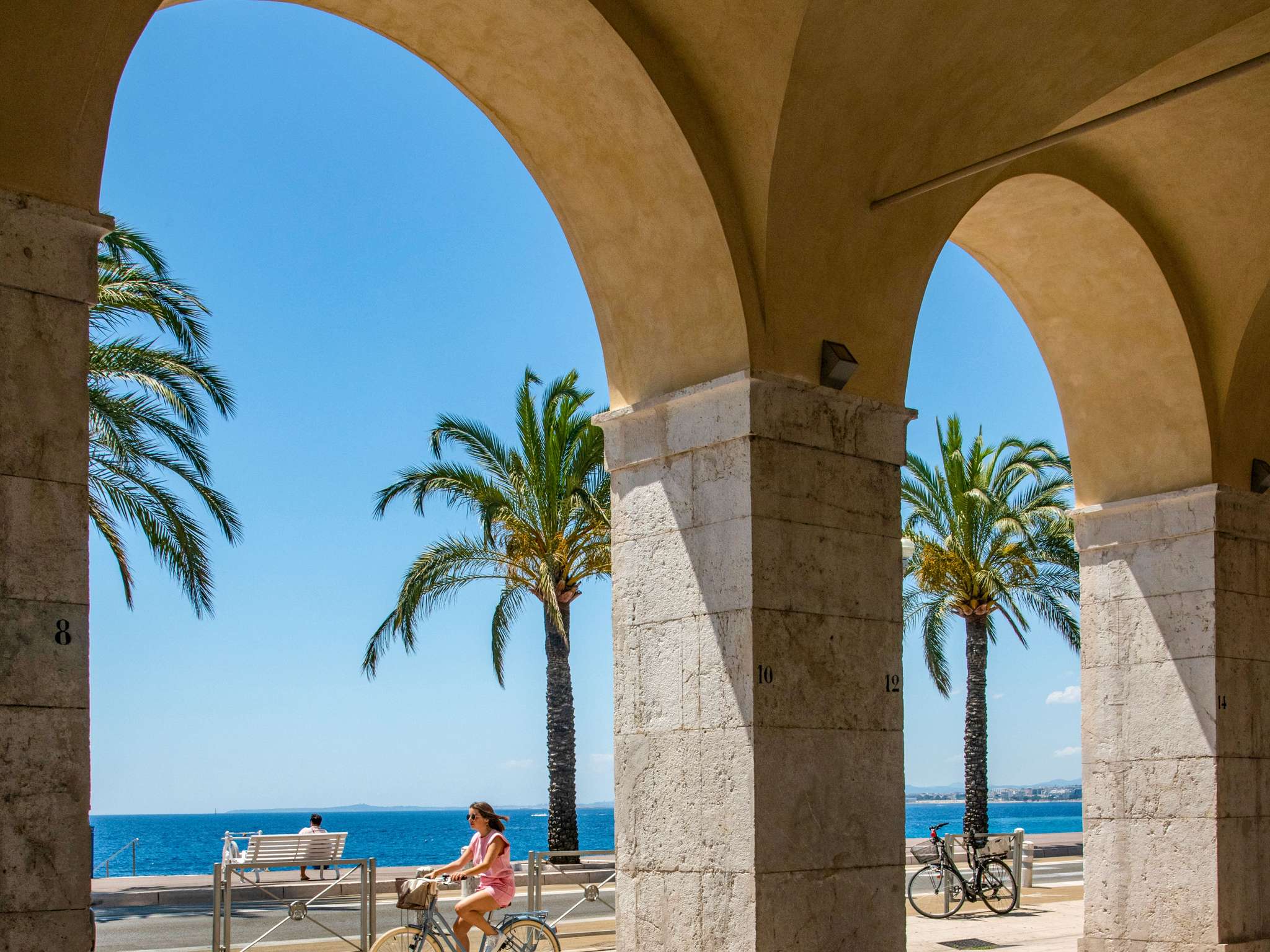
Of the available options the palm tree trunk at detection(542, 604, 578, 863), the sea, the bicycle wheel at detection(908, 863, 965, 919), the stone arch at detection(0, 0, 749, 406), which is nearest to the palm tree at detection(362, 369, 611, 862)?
the palm tree trunk at detection(542, 604, 578, 863)

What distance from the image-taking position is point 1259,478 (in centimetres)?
1073

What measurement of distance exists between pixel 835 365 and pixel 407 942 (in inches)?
192

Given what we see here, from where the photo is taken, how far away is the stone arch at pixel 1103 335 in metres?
10.3

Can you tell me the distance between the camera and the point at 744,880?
6.66m

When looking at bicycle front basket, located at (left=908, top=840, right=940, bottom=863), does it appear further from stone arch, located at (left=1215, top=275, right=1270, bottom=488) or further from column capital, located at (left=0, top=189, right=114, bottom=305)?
column capital, located at (left=0, top=189, right=114, bottom=305)

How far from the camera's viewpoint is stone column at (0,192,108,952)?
4.45 meters

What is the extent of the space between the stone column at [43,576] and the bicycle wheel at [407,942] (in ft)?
15.2

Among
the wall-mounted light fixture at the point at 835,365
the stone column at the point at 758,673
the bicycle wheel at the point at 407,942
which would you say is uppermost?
the wall-mounted light fixture at the point at 835,365

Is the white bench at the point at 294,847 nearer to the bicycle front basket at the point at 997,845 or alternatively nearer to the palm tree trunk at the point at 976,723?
the bicycle front basket at the point at 997,845

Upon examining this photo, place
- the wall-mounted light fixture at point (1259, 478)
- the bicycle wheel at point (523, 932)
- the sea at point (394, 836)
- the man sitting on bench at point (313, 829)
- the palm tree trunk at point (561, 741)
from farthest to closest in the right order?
the sea at point (394, 836)
the palm tree trunk at point (561, 741)
the man sitting on bench at point (313, 829)
the wall-mounted light fixture at point (1259, 478)
the bicycle wheel at point (523, 932)

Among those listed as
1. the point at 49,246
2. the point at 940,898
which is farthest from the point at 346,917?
the point at 49,246

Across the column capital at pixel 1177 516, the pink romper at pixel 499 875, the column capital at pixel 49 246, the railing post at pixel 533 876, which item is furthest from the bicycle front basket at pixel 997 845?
the column capital at pixel 49 246

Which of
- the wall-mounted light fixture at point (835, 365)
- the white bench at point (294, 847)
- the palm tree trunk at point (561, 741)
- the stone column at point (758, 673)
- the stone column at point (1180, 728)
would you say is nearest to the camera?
the stone column at point (758, 673)

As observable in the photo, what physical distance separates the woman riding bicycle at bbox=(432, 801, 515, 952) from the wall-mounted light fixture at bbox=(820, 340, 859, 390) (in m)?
3.75
